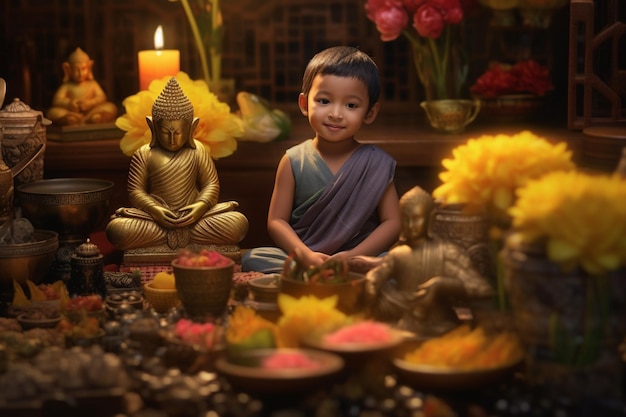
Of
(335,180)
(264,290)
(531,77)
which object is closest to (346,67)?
(335,180)

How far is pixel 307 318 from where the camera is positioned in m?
2.05

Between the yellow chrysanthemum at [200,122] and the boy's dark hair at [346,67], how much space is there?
0.45m

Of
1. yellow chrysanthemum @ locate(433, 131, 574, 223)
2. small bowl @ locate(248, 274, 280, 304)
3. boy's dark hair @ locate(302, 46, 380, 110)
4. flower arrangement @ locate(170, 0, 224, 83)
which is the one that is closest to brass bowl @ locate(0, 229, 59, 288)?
small bowl @ locate(248, 274, 280, 304)

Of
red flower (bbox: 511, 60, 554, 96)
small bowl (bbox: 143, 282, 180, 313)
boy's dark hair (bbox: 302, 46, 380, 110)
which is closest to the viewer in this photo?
small bowl (bbox: 143, 282, 180, 313)

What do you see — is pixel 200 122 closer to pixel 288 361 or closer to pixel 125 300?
pixel 125 300

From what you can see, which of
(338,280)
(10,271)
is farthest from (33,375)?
(10,271)

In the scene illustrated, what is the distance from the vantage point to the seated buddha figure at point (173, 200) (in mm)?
3039

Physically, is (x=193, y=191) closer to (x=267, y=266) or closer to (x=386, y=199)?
(x=267, y=266)

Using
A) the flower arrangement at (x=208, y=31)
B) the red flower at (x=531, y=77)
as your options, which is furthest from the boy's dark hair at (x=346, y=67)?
the red flower at (x=531, y=77)

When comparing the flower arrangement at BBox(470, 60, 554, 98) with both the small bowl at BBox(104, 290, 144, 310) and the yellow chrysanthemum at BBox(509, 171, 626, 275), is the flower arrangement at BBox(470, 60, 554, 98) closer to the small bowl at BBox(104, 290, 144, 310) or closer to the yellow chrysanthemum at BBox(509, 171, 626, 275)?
the small bowl at BBox(104, 290, 144, 310)

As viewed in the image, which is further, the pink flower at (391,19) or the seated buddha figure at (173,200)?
the pink flower at (391,19)

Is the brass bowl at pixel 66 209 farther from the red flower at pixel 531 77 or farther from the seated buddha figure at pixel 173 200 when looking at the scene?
the red flower at pixel 531 77

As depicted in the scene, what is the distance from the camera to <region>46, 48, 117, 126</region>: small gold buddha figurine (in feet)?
12.8

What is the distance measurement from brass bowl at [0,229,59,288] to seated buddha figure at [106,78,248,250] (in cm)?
34
